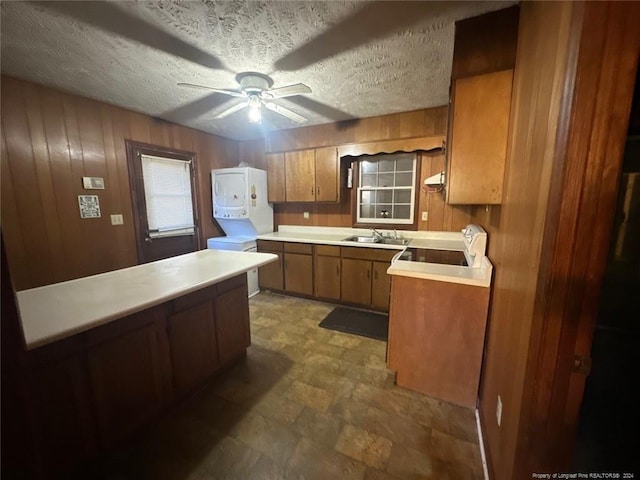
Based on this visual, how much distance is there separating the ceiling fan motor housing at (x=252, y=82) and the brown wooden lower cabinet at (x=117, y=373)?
5.23 ft

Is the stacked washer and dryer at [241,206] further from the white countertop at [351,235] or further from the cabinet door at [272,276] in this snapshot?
A: the white countertop at [351,235]

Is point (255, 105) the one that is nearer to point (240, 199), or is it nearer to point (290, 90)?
point (290, 90)

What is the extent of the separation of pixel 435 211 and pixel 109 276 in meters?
3.33

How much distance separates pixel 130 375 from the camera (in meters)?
1.44

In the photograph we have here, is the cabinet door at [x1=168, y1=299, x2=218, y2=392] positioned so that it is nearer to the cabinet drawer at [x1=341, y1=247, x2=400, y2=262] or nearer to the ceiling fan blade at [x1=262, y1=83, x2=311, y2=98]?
the ceiling fan blade at [x1=262, y1=83, x2=311, y2=98]

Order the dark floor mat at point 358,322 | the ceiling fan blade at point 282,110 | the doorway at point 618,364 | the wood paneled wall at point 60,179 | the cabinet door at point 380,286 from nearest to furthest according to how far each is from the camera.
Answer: the doorway at point 618,364 < the wood paneled wall at point 60,179 < the ceiling fan blade at point 282,110 < the dark floor mat at point 358,322 < the cabinet door at point 380,286

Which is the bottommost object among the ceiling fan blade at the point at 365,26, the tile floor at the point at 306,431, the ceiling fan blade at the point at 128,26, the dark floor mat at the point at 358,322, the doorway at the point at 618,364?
the tile floor at the point at 306,431

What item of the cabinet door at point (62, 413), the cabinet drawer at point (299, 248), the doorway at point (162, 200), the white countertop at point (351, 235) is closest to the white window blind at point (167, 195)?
the doorway at point (162, 200)

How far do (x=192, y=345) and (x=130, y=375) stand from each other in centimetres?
39

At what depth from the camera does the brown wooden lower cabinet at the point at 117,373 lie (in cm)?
113

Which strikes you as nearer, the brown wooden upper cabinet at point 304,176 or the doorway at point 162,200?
the doorway at point 162,200

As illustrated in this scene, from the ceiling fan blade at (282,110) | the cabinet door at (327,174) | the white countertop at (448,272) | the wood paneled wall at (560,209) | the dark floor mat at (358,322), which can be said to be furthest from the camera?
the cabinet door at (327,174)

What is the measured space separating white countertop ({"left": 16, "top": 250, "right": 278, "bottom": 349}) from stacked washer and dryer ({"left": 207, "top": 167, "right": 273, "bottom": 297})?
168 cm

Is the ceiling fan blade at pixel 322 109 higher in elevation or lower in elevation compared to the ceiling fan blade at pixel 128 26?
higher
